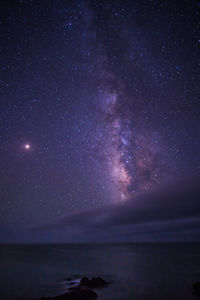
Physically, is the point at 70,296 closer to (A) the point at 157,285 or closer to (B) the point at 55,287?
(B) the point at 55,287

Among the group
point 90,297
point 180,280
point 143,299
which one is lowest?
point 180,280

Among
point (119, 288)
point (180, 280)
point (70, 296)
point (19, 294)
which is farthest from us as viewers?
point (180, 280)

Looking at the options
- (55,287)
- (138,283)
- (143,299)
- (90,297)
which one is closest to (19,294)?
(55,287)

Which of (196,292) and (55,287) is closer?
(196,292)

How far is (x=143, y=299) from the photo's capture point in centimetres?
1920

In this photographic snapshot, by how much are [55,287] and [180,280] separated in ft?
57.7

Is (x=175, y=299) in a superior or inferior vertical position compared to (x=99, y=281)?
inferior

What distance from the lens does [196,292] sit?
68.7 ft

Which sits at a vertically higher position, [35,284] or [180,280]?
[35,284]

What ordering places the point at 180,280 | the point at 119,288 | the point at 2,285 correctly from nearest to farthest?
the point at 119,288, the point at 2,285, the point at 180,280

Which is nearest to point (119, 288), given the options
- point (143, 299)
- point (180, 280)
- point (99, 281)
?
point (99, 281)

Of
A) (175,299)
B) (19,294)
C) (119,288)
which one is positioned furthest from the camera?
(119,288)

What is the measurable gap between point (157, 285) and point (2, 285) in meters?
20.0

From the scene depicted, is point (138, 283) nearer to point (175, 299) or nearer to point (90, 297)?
point (175, 299)
